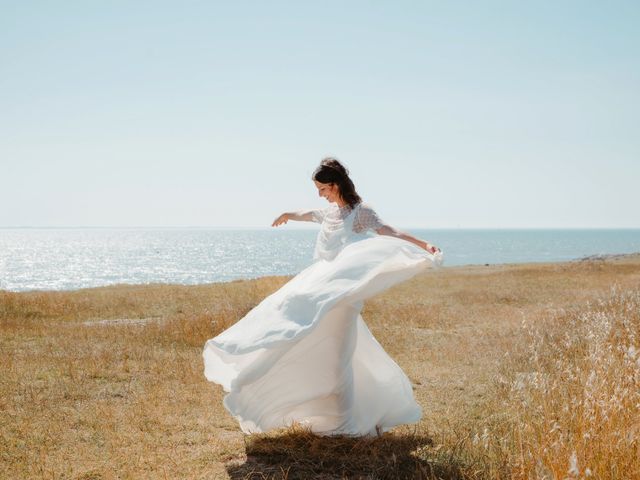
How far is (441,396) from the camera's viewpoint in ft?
29.7

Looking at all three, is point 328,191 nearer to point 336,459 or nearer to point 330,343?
point 330,343

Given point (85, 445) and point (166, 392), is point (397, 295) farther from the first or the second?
point (85, 445)

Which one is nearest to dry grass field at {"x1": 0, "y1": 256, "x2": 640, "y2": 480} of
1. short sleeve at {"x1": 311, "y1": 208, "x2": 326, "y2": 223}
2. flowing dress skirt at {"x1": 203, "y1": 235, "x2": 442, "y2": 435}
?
flowing dress skirt at {"x1": 203, "y1": 235, "x2": 442, "y2": 435}

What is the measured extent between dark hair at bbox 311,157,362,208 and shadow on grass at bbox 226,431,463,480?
9.06 ft

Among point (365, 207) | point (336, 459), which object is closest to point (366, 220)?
point (365, 207)

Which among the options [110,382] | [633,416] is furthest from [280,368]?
[110,382]

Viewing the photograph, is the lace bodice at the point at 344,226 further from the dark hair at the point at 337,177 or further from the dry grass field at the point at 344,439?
the dry grass field at the point at 344,439

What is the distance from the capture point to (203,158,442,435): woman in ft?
19.4

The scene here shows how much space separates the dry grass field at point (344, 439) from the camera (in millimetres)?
5242

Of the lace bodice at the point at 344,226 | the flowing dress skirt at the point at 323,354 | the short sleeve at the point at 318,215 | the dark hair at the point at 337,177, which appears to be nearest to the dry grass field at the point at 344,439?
the flowing dress skirt at the point at 323,354

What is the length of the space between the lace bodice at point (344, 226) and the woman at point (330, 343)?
0.5 inches

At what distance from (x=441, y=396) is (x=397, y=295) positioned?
1527 centimetres

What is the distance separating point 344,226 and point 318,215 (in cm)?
56

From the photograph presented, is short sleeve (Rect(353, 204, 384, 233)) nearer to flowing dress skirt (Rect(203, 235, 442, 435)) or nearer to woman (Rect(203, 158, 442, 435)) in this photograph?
woman (Rect(203, 158, 442, 435))
